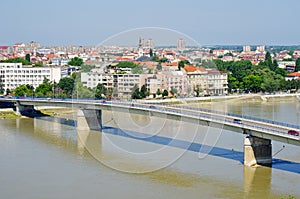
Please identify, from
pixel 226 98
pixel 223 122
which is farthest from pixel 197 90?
pixel 226 98

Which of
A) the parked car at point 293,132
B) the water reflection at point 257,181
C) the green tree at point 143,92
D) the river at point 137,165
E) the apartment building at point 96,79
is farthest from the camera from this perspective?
the apartment building at point 96,79

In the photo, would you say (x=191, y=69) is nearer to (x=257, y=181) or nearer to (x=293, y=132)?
(x=293, y=132)

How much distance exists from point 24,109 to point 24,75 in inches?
354

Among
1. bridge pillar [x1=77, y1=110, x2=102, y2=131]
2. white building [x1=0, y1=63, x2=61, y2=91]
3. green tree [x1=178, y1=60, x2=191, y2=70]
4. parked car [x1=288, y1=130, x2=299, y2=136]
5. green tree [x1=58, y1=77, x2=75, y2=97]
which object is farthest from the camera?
white building [x1=0, y1=63, x2=61, y2=91]

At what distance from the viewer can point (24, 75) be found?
2622 centimetres

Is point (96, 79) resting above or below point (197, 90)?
above

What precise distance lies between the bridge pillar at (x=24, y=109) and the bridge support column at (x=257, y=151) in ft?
29.9

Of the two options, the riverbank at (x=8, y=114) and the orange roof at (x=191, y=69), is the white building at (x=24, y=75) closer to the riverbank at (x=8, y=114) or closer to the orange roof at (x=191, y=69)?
A: the riverbank at (x=8, y=114)

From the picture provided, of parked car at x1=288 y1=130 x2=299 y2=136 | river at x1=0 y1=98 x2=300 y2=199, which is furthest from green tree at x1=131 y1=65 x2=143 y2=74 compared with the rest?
parked car at x1=288 y1=130 x2=299 y2=136

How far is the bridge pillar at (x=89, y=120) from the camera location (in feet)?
45.5

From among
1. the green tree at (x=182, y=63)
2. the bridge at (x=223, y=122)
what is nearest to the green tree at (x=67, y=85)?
the bridge at (x=223, y=122)

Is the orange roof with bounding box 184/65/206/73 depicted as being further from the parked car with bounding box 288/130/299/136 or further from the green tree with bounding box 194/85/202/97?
the parked car with bounding box 288/130/299/136

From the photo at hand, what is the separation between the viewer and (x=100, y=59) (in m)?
18.9

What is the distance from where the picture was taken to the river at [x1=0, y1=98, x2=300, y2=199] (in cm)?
809
